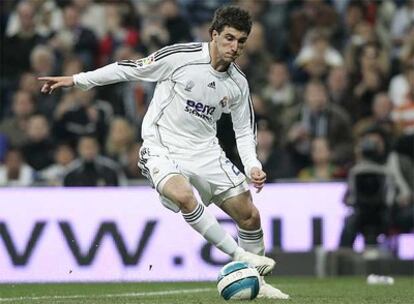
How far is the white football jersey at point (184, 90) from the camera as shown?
9805 mm

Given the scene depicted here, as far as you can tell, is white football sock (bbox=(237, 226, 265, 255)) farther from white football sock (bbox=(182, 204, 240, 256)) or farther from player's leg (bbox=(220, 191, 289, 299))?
white football sock (bbox=(182, 204, 240, 256))

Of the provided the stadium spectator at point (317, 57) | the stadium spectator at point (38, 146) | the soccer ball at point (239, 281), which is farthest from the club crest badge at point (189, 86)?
the stadium spectator at point (317, 57)

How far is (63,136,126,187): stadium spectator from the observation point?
14.9 meters

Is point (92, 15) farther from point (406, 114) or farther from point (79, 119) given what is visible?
point (406, 114)

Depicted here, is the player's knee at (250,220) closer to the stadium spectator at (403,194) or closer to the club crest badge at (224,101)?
the club crest badge at (224,101)

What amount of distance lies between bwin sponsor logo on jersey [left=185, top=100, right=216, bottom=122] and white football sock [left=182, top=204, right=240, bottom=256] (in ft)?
2.61

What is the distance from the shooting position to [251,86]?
17.2m

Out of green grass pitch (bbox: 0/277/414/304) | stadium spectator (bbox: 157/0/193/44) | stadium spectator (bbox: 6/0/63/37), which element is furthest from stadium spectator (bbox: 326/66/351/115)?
stadium spectator (bbox: 6/0/63/37)

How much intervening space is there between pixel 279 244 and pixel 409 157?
6.69ft

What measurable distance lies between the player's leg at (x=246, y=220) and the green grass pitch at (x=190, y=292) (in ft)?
1.53

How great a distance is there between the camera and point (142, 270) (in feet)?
45.6

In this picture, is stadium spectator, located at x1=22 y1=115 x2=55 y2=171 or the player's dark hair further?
stadium spectator, located at x1=22 y1=115 x2=55 y2=171

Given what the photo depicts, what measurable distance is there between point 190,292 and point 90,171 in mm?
4168

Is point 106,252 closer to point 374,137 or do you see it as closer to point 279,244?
point 279,244
